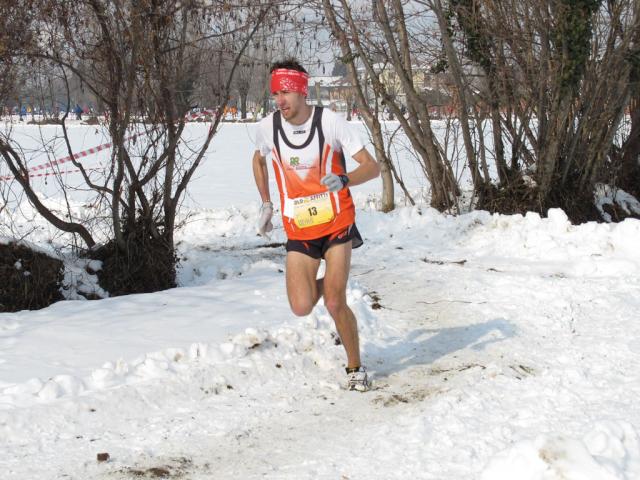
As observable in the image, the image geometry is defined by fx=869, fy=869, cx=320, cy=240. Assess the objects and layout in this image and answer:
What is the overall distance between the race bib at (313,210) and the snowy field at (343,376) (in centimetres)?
108

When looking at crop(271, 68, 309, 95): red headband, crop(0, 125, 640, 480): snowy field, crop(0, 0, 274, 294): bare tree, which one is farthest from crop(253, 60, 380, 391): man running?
crop(0, 0, 274, 294): bare tree

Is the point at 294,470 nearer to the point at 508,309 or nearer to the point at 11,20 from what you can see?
the point at 508,309

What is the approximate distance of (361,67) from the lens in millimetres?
14859

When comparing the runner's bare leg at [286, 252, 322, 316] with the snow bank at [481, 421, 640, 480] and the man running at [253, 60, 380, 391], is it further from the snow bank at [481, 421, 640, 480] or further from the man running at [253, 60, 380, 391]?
the snow bank at [481, 421, 640, 480]

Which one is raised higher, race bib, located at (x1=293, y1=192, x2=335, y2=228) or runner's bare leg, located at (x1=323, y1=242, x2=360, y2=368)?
race bib, located at (x1=293, y1=192, x2=335, y2=228)

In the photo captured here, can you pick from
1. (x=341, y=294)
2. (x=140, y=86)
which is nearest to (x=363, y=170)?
(x=341, y=294)

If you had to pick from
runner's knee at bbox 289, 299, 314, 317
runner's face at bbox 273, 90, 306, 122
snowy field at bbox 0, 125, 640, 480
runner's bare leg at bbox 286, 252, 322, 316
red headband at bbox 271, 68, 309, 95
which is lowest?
snowy field at bbox 0, 125, 640, 480

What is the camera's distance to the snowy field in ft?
14.1

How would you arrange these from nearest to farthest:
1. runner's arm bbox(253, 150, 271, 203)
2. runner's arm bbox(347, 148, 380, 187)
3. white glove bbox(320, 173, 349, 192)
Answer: white glove bbox(320, 173, 349, 192)
runner's arm bbox(347, 148, 380, 187)
runner's arm bbox(253, 150, 271, 203)

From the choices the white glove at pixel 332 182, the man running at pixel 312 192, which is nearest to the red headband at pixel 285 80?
the man running at pixel 312 192

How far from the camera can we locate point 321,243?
5.62 meters

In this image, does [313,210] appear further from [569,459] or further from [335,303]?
[569,459]

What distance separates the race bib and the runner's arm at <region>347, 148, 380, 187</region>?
23cm

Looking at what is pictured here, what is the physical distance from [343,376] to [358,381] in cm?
30
